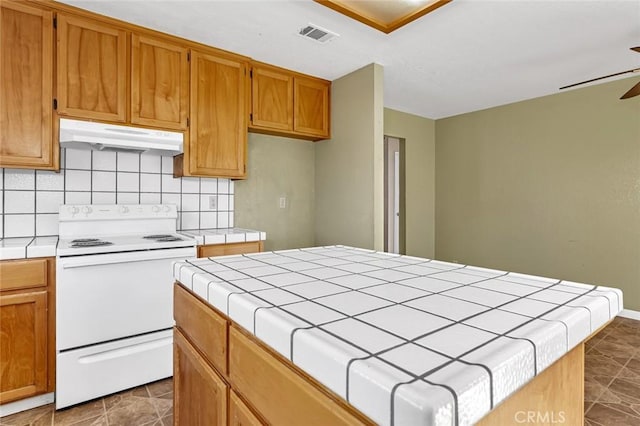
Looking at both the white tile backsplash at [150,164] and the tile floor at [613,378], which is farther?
the white tile backsplash at [150,164]

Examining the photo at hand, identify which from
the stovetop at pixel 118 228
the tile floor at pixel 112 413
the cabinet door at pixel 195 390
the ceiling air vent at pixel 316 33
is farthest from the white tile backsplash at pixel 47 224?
the ceiling air vent at pixel 316 33

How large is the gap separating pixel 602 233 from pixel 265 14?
3.81 meters

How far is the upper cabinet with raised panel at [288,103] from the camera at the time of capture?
2.96 meters

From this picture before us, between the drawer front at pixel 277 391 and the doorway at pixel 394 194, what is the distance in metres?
4.06

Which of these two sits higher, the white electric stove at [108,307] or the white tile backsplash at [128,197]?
the white tile backsplash at [128,197]

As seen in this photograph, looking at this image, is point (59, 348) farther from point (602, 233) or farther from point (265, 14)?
point (602, 233)

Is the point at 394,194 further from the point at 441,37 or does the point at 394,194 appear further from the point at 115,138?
the point at 115,138

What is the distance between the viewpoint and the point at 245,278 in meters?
0.95

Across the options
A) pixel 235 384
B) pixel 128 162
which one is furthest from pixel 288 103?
pixel 235 384

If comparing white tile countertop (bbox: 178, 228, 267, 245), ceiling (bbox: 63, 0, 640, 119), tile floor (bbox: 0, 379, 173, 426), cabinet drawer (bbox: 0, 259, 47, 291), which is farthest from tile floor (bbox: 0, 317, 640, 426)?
ceiling (bbox: 63, 0, 640, 119)

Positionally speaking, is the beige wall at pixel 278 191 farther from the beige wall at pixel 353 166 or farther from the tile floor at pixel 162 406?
the tile floor at pixel 162 406

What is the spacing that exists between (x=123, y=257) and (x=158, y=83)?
127cm

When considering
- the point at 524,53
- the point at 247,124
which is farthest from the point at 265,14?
the point at 524,53

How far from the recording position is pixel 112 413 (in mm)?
1809
